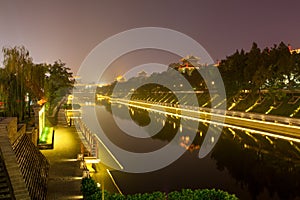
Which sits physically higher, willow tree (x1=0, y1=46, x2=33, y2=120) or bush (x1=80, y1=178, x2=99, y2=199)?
willow tree (x1=0, y1=46, x2=33, y2=120)

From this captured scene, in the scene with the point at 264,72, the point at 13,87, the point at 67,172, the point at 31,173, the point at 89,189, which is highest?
the point at 264,72

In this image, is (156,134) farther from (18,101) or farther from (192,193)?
(192,193)

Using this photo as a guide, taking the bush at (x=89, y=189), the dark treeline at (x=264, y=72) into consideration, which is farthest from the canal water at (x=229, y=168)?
the dark treeline at (x=264, y=72)

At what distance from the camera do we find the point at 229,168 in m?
16.6

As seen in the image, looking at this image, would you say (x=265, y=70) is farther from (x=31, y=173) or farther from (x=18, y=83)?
(x=31, y=173)

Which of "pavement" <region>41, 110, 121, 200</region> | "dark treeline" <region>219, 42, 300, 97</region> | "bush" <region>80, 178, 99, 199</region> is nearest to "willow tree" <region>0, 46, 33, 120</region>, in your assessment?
"pavement" <region>41, 110, 121, 200</region>

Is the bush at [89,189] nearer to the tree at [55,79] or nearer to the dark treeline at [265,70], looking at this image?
the tree at [55,79]

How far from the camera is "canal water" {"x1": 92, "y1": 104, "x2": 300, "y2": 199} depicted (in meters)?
13.5

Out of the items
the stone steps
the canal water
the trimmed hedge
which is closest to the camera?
the trimmed hedge

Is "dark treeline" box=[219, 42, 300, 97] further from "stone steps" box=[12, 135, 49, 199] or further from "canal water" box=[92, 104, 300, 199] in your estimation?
"stone steps" box=[12, 135, 49, 199]

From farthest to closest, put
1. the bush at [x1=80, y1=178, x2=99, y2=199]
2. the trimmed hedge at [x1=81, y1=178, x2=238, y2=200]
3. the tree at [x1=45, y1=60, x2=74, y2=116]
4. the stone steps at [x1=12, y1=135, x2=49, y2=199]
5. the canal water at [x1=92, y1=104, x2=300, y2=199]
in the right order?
the tree at [x1=45, y1=60, x2=74, y2=116]
the canal water at [x1=92, y1=104, x2=300, y2=199]
the bush at [x1=80, y1=178, x2=99, y2=199]
the stone steps at [x1=12, y1=135, x2=49, y2=199]
the trimmed hedge at [x1=81, y1=178, x2=238, y2=200]

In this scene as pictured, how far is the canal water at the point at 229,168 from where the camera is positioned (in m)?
13.5

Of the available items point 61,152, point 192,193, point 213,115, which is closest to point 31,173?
point 192,193

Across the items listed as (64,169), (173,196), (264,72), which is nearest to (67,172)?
(64,169)
